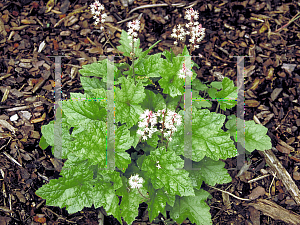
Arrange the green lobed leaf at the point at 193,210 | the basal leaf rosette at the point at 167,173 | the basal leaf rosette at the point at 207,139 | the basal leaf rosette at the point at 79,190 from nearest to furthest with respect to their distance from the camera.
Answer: the basal leaf rosette at the point at 167,173 < the basal leaf rosette at the point at 79,190 < the basal leaf rosette at the point at 207,139 < the green lobed leaf at the point at 193,210

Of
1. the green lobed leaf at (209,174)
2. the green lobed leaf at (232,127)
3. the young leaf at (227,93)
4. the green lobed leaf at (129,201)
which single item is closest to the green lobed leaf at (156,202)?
the green lobed leaf at (129,201)

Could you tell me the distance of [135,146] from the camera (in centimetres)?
296

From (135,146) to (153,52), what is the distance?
2176mm

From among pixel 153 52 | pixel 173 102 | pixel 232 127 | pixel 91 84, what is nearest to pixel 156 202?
pixel 173 102

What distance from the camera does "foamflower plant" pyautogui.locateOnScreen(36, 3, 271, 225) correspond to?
2.83 m

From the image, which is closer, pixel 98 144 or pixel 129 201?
pixel 98 144

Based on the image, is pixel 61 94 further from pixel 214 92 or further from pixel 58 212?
pixel 214 92

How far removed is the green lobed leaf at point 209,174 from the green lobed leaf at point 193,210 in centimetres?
19

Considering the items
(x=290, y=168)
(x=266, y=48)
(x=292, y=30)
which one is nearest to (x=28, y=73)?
(x=266, y=48)

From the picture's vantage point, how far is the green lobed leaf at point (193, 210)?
10.4 feet

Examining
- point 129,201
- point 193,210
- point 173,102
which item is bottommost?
point 193,210

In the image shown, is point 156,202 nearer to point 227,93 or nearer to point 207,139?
point 207,139

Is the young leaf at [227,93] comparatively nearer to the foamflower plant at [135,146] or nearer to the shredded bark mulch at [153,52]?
the foamflower plant at [135,146]

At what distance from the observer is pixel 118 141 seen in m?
2.92
